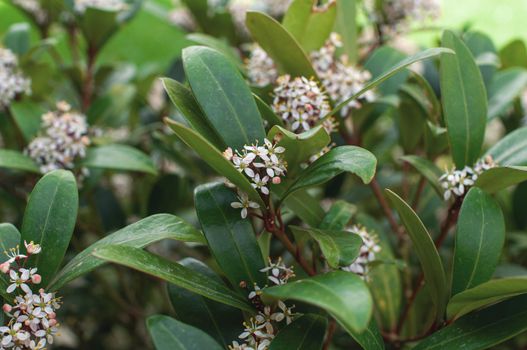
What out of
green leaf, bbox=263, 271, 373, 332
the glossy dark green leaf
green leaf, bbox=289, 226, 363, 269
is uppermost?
green leaf, bbox=263, 271, 373, 332

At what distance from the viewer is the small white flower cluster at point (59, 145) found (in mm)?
1271

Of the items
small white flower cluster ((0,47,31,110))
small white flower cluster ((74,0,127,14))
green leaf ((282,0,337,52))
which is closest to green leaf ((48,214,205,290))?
green leaf ((282,0,337,52))

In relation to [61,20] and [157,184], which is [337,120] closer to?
[157,184]

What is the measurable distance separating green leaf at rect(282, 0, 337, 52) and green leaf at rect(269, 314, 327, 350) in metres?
0.55

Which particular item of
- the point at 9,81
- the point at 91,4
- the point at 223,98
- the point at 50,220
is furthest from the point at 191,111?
the point at 91,4

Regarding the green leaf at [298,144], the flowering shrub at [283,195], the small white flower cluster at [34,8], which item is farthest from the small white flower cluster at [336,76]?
the small white flower cluster at [34,8]

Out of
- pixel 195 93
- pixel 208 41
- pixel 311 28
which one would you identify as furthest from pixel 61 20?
pixel 195 93

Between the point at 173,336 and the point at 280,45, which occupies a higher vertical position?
the point at 280,45

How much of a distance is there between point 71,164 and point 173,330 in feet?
1.93

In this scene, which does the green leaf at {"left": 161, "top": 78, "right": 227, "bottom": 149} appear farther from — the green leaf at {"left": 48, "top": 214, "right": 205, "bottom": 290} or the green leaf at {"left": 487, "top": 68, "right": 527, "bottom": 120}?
the green leaf at {"left": 487, "top": 68, "right": 527, "bottom": 120}

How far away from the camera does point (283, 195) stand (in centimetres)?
92

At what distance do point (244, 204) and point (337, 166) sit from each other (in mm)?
152

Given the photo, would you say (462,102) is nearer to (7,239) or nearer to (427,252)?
(427,252)

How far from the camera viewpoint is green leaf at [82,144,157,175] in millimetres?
1272
